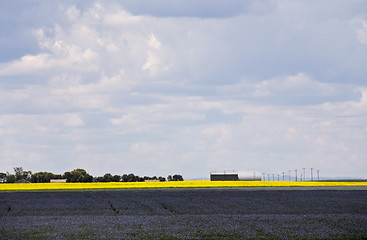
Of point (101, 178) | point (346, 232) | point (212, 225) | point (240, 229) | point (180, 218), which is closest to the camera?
point (346, 232)

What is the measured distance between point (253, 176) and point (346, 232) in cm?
16756

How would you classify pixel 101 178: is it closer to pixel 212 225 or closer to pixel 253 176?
pixel 253 176

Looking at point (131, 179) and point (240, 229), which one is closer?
point (240, 229)

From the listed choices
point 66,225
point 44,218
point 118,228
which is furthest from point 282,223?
point 44,218

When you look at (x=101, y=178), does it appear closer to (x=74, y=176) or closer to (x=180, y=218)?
(x=74, y=176)

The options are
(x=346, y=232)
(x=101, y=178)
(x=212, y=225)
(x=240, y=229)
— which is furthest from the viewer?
(x=101, y=178)

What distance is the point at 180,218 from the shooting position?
3150 cm

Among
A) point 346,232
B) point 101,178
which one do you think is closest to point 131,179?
point 101,178

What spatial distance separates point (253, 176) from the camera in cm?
18912

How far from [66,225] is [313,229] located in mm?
14086

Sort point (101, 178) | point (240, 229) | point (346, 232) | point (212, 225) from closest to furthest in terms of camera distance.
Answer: point (346, 232)
point (240, 229)
point (212, 225)
point (101, 178)

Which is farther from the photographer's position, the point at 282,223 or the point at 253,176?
the point at 253,176

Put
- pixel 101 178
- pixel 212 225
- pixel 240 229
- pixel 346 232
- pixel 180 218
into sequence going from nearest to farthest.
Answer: pixel 346 232 → pixel 240 229 → pixel 212 225 → pixel 180 218 → pixel 101 178

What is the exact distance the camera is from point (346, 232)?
→ 23.6 meters
